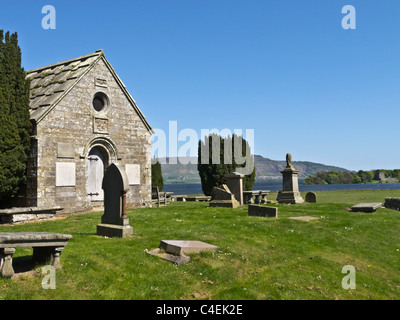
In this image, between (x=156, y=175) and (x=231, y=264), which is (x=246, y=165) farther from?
(x=231, y=264)

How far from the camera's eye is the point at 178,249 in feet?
30.4

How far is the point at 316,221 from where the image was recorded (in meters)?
15.0

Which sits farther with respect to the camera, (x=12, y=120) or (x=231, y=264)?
(x=12, y=120)

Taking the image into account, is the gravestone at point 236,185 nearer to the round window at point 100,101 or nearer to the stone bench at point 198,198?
the stone bench at point 198,198

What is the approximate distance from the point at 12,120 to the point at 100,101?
17.7ft

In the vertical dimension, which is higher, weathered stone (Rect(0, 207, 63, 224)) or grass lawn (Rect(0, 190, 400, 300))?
weathered stone (Rect(0, 207, 63, 224))

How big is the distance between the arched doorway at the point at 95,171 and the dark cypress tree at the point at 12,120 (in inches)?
137

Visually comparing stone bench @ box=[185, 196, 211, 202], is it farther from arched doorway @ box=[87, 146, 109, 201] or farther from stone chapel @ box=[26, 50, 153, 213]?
arched doorway @ box=[87, 146, 109, 201]

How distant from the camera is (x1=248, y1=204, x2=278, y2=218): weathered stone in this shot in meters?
16.0

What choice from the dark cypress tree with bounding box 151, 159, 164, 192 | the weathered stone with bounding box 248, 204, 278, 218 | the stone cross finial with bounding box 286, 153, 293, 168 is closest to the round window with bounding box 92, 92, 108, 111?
the weathered stone with bounding box 248, 204, 278, 218

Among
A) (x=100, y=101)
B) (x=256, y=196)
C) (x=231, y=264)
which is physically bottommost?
(x=231, y=264)

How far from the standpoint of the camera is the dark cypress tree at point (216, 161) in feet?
122

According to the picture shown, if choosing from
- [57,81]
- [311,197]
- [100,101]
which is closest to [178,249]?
[100,101]
